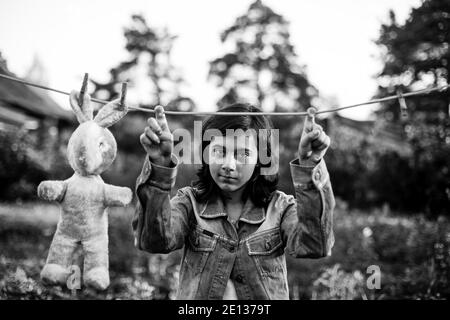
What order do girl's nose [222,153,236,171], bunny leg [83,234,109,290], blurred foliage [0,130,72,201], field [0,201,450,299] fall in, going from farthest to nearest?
blurred foliage [0,130,72,201], field [0,201,450,299], bunny leg [83,234,109,290], girl's nose [222,153,236,171]

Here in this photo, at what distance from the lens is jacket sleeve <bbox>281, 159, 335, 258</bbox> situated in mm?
2000

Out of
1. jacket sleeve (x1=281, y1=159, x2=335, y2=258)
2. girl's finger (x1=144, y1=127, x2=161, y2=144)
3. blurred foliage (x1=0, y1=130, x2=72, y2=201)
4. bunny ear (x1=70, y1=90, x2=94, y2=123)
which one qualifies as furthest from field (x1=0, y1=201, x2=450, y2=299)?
girl's finger (x1=144, y1=127, x2=161, y2=144)

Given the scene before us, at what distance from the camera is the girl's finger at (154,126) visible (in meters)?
1.91

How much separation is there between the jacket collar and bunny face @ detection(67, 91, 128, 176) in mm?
514

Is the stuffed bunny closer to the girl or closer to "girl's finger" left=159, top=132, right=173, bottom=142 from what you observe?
the girl

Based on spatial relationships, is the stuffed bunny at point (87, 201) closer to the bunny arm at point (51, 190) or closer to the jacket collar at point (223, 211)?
the bunny arm at point (51, 190)

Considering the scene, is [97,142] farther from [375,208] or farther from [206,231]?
[375,208]

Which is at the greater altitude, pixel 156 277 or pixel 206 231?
pixel 206 231

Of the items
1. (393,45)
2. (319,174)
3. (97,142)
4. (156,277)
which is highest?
(393,45)

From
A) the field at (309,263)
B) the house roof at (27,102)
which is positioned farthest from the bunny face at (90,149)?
the house roof at (27,102)

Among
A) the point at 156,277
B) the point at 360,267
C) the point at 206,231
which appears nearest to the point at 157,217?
the point at 206,231
